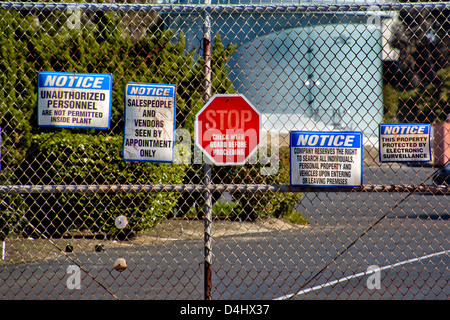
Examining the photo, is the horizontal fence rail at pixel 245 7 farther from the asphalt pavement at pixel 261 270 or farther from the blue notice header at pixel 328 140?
the asphalt pavement at pixel 261 270

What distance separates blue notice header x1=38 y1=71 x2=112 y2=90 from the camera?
3.93 meters

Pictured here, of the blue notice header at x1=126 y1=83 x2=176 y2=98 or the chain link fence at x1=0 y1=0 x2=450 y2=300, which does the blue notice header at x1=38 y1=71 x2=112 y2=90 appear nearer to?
the chain link fence at x1=0 y1=0 x2=450 y2=300

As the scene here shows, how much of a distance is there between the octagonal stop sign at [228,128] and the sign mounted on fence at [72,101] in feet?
2.53

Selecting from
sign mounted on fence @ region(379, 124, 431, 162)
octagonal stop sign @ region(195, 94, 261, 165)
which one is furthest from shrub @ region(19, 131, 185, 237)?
sign mounted on fence @ region(379, 124, 431, 162)

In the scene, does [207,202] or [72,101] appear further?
[72,101]

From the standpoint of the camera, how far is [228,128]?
3812 mm

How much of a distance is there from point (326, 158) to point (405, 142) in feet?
2.19

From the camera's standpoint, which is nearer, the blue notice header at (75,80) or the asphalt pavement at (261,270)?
the blue notice header at (75,80)

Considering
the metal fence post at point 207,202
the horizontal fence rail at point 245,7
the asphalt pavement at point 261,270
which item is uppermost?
the horizontal fence rail at point 245,7

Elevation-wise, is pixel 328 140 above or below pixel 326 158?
above

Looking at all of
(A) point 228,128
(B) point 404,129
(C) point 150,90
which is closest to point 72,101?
(C) point 150,90

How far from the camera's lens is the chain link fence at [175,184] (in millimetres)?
3947

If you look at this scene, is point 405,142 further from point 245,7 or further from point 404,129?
point 245,7

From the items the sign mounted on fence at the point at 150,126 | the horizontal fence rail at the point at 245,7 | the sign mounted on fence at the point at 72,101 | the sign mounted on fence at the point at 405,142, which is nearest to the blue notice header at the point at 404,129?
the sign mounted on fence at the point at 405,142
